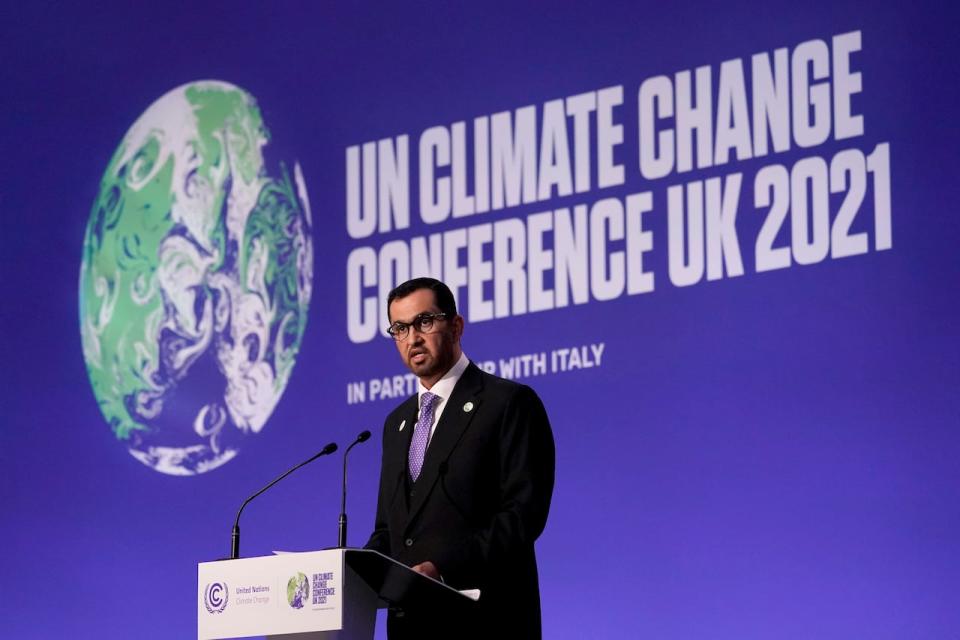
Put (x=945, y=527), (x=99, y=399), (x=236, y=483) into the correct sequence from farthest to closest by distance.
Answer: (x=99, y=399), (x=236, y=483), (x=945, y=527)

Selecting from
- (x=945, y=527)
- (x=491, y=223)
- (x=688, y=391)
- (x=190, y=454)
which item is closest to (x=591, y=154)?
(x=491, y=223)

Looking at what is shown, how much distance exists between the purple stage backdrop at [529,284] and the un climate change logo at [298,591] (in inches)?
74.9

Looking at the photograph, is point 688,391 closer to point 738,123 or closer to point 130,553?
point 738,123

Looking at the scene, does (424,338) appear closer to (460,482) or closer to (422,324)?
(422,324)

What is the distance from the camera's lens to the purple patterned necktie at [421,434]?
3.75 meters

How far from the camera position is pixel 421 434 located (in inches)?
149

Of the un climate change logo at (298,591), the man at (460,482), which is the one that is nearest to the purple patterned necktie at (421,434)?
the man at (460,482)

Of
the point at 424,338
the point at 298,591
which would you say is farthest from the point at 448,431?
the point at 298,591

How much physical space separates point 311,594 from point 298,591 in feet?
0.11

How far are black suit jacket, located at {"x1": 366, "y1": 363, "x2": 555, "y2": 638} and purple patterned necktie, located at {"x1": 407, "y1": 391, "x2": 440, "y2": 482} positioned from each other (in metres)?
0.02

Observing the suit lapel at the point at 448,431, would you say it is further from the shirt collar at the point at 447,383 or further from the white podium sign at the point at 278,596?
the white podium sign at the point at 278,596

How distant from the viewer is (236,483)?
6164 mm

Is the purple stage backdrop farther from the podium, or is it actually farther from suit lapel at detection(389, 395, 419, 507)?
the podium

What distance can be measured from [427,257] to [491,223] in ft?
0.96
